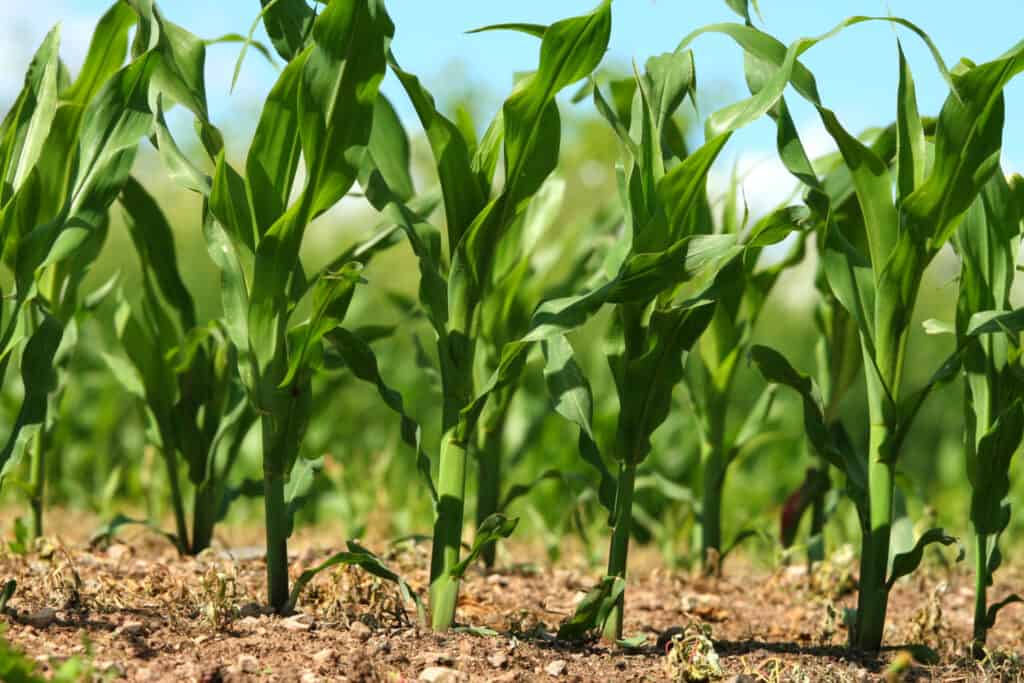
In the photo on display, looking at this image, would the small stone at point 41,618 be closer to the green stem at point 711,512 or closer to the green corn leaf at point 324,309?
the green corn leaf at point 324,309

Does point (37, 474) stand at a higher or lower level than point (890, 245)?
lower

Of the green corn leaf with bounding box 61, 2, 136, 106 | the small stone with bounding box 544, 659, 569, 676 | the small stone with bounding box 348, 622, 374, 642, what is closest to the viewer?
the small stone with bounding box 544, 659, 569, 676

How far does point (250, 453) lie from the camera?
4660 millimetres

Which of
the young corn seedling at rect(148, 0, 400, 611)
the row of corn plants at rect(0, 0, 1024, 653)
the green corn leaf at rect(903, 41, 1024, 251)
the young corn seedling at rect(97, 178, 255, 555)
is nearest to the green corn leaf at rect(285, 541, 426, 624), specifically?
the row of corn plants at rect(0, 0, 1024, 653)

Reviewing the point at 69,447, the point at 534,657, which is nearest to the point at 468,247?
the point at 534,657

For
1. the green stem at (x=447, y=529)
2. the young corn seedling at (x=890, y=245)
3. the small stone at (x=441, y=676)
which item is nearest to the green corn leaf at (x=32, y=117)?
the green stem at (x=447, y=529)

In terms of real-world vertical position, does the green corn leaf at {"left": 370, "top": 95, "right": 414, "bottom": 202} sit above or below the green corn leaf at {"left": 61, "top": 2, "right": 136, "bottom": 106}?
below

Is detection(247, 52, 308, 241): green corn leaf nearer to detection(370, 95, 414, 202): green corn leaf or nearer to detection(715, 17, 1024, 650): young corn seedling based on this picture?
detection(370, 95, 414, 202): green corn leaf

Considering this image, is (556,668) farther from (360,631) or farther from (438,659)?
(360,631)

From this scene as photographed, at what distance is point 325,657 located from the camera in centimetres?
187

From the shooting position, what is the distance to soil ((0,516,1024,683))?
6.09ft

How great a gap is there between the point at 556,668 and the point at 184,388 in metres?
1.35

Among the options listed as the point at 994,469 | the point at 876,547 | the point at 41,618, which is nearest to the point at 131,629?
the point at 41,618

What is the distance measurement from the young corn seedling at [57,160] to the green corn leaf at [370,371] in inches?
20.6
